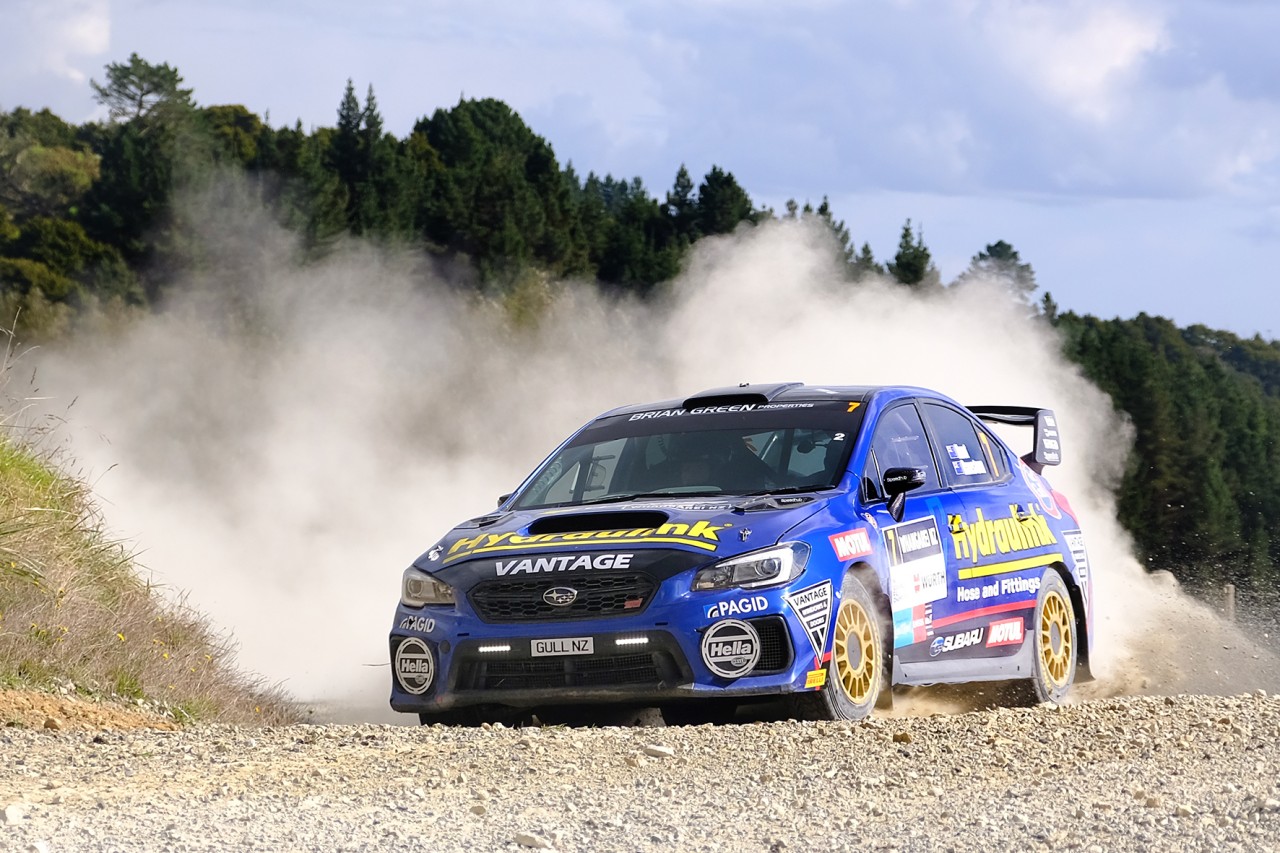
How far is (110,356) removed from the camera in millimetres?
42312

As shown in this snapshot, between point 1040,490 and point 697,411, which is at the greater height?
point 697,411

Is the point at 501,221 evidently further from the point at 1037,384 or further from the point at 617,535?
the point at 617,535

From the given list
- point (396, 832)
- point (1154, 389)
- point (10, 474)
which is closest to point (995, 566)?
point (396, 832)

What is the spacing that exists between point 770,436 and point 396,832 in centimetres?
373

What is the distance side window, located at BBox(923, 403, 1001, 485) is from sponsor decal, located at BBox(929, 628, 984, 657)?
0.83 m

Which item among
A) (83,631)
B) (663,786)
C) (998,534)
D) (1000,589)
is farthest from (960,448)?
(83,631)

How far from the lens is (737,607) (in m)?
7.21

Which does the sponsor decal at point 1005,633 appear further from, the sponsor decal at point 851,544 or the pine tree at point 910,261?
the pine tree at point 910,261

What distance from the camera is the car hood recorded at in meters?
7.32

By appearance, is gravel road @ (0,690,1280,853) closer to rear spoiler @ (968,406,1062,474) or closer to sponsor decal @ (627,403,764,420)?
sponsor decal @ (627,403,764,420)

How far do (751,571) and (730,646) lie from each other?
301mm

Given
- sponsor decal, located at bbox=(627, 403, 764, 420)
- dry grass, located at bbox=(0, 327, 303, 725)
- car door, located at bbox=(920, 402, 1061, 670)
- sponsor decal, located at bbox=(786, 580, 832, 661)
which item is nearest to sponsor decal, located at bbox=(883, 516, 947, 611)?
car door, located at bbox=(920, 402, 1061, 670)

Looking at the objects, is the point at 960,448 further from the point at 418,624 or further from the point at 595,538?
the point at 418,624

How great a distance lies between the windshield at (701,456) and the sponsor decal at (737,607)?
932mm
